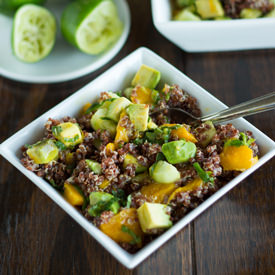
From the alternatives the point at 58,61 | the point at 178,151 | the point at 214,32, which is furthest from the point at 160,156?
the point at 58,61

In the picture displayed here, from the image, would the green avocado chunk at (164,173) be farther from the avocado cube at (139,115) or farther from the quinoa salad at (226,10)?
the quinoa salad at (226,10)

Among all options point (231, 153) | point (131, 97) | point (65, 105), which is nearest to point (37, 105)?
point (65, 105)

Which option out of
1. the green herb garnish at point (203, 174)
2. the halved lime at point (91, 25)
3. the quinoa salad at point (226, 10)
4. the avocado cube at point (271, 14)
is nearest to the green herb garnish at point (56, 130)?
the green herb garnish at point (203, 174)

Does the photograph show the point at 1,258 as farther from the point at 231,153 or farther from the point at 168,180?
the point at 231,153

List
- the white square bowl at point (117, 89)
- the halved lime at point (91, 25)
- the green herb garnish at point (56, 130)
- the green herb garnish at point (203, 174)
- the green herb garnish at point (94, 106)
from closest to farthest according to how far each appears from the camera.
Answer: the white square bowl at point (117, 89)
the green herb garnish at point (203, 174)
the green herb garnish at point (56, 130)
the green herb garnish at point (94, 106)
the halved lime at point (91, 25)

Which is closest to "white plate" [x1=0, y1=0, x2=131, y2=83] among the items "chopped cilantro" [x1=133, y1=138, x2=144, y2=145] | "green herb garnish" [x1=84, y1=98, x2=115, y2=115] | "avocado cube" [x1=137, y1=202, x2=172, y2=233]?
"green herb garnish" [x1=84, y1=98, x2=115, y2=115]

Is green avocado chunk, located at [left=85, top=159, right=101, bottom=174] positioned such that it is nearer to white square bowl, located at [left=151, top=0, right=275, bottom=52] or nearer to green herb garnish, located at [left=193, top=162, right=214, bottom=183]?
green herb garnish, located at [left=193, top=162, right=214, bottom=183]
